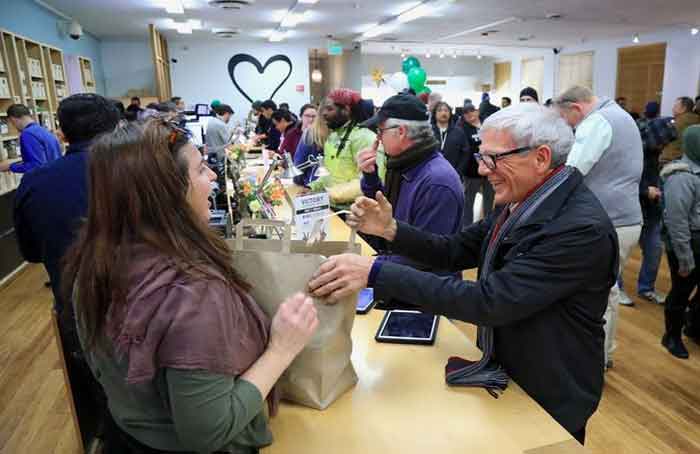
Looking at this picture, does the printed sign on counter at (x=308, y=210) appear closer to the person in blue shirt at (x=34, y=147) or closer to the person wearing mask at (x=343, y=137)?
the person wearing mask at (x=343, y=137)

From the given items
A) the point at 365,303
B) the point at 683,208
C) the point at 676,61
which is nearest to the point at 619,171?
the point at 683,208

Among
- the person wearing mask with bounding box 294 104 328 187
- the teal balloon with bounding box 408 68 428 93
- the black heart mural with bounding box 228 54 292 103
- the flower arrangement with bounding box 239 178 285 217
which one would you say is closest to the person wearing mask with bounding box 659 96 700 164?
the person wearing mask with bounding box 294 104 328 187

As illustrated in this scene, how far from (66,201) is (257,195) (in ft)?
2.61

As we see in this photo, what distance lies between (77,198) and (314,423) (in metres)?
1.54

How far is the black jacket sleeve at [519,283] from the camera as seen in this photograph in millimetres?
1199

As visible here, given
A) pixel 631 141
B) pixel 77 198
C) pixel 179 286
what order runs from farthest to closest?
1. pixel 631 141
2. pixel 77 198
3. pixel 179 286

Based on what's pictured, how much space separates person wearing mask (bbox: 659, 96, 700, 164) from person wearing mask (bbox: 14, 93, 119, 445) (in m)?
4.34

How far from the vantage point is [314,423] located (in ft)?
3.95

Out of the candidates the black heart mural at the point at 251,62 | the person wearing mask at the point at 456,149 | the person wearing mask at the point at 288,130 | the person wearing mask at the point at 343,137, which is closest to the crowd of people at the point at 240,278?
the person wearing mask at the point at 343,137

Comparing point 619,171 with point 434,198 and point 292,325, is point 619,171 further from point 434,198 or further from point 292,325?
point 292,325

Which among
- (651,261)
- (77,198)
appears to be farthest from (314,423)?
(651,261)

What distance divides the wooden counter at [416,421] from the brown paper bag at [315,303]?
6 centimetres

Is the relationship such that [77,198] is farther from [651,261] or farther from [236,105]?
[236,105]

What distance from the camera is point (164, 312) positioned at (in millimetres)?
840
